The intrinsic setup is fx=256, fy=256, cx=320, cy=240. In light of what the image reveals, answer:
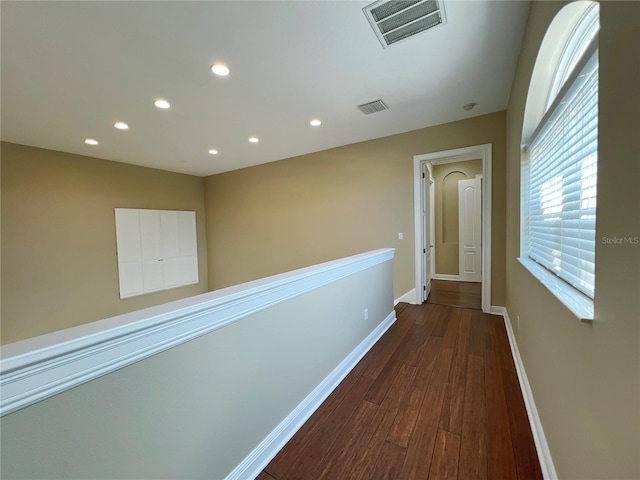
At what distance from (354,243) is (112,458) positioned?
401 cm

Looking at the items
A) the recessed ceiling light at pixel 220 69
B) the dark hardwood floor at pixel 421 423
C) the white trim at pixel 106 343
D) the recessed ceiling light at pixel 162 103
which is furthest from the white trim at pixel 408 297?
the recessed ceiling light at pixel 162 103

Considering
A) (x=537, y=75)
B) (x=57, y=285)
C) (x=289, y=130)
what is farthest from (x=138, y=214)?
(x=537, y=75)

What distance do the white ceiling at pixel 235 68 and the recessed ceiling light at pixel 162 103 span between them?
0.21ft

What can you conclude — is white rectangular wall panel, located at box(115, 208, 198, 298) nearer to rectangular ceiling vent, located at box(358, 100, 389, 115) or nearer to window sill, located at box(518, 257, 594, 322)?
rectangular ceiling vent, located at box(358, 100, 389, 115)

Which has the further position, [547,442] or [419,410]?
[419,410]

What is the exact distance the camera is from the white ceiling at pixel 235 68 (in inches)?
68.8

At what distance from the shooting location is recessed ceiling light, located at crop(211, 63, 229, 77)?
89.0 inches

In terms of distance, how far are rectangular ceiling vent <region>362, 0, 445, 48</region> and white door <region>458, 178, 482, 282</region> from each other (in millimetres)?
4278

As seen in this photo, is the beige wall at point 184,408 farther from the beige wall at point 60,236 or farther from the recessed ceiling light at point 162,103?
the beige wall at point 60,236

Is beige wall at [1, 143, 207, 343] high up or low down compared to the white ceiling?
down

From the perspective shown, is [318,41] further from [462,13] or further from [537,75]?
[537,75]

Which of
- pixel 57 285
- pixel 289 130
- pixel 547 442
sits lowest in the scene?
pixel 547 442

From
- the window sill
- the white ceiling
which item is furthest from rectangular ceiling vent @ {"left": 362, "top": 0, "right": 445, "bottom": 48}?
the window sill

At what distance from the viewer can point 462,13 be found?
70.1 inches
